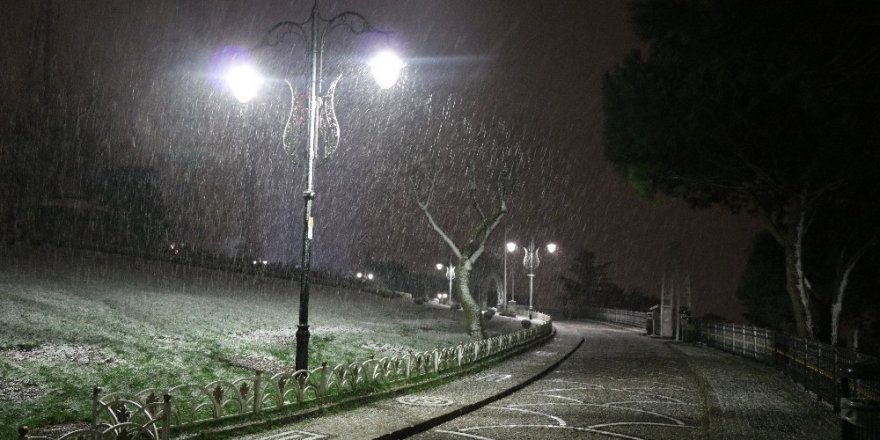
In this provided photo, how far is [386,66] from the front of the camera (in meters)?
12.1

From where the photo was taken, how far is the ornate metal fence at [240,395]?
7.85m

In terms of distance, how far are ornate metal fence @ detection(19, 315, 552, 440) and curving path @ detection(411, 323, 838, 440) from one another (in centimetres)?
224

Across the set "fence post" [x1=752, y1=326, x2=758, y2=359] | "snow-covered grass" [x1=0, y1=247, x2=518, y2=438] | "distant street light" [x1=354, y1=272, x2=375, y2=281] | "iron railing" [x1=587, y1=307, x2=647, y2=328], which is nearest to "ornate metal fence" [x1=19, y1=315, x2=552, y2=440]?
"snow-covered grass" [x1=0, y1=247, x2=518, y2=438]

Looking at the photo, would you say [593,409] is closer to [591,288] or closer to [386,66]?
[386,66]

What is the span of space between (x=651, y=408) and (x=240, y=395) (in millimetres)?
7447

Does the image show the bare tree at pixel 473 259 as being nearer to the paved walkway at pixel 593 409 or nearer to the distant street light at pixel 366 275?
the paved walkway at pixel 593 409

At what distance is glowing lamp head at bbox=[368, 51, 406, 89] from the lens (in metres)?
12.1

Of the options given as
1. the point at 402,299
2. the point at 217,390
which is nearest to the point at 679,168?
the point at 217,390

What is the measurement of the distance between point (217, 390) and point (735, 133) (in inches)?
696

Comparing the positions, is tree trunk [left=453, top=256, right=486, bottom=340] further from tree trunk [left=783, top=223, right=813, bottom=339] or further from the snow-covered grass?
tree trunk [left=783, top=223, right=813, bottom=339]

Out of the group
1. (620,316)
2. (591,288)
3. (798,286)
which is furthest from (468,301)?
(591,288)

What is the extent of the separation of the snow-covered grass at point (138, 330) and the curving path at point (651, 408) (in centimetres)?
598

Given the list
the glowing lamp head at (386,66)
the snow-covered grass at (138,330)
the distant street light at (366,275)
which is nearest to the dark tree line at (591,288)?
the distant street light at (366,275)

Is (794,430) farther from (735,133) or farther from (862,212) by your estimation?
(862,212)
